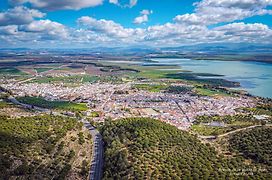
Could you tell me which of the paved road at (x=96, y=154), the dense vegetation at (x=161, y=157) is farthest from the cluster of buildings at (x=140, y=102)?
the dense vegetation at (x=161, y=157)

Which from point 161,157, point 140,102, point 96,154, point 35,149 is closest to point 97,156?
point 96,154

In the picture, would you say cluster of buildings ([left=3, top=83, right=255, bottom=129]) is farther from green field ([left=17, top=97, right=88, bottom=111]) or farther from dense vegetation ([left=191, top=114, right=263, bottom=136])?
green field ([left=17, top=97, right=88, bottom=111])

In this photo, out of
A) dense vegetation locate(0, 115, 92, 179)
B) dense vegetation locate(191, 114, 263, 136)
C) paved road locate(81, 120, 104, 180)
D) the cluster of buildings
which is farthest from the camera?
the cluster of buildings

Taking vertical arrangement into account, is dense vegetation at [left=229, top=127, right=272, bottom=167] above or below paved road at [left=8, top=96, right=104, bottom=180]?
above

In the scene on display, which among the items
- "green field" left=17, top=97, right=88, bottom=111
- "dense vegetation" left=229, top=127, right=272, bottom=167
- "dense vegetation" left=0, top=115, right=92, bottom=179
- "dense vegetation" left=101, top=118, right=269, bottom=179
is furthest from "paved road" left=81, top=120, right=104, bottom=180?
"green field" left=17, top=97, right=88, bottom=111

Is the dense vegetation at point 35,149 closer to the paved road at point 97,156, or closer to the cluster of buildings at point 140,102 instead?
the paved road at point 97,156
